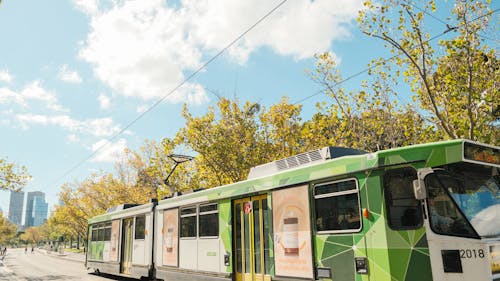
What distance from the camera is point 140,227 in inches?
586

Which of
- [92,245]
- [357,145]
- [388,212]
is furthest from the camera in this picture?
[92,245]

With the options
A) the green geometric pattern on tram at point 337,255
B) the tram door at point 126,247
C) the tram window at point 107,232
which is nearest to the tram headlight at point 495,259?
the green geometric pattern on tram at point 337,255

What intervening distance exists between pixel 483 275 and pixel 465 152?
5.73 ft

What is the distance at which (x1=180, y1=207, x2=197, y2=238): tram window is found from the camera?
1138cm

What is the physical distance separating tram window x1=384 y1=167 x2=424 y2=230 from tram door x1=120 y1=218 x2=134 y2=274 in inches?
474

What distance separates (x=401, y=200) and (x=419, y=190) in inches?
23.7

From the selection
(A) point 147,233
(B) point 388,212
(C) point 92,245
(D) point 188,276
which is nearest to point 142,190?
(C) point 92,245

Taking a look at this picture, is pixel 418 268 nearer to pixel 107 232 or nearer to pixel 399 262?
pixel 399 262

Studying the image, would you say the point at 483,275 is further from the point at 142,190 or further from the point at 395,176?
the point at 142,190

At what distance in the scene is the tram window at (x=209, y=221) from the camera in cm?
1042

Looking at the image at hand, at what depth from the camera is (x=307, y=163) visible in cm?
828

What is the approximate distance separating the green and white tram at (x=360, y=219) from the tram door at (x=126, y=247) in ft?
19.0

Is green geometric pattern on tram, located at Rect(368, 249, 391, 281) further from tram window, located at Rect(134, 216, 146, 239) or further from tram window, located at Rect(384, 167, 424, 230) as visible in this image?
tram window, located at Rect(134, 216, 146, 239)

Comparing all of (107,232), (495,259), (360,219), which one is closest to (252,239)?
(360,219)
